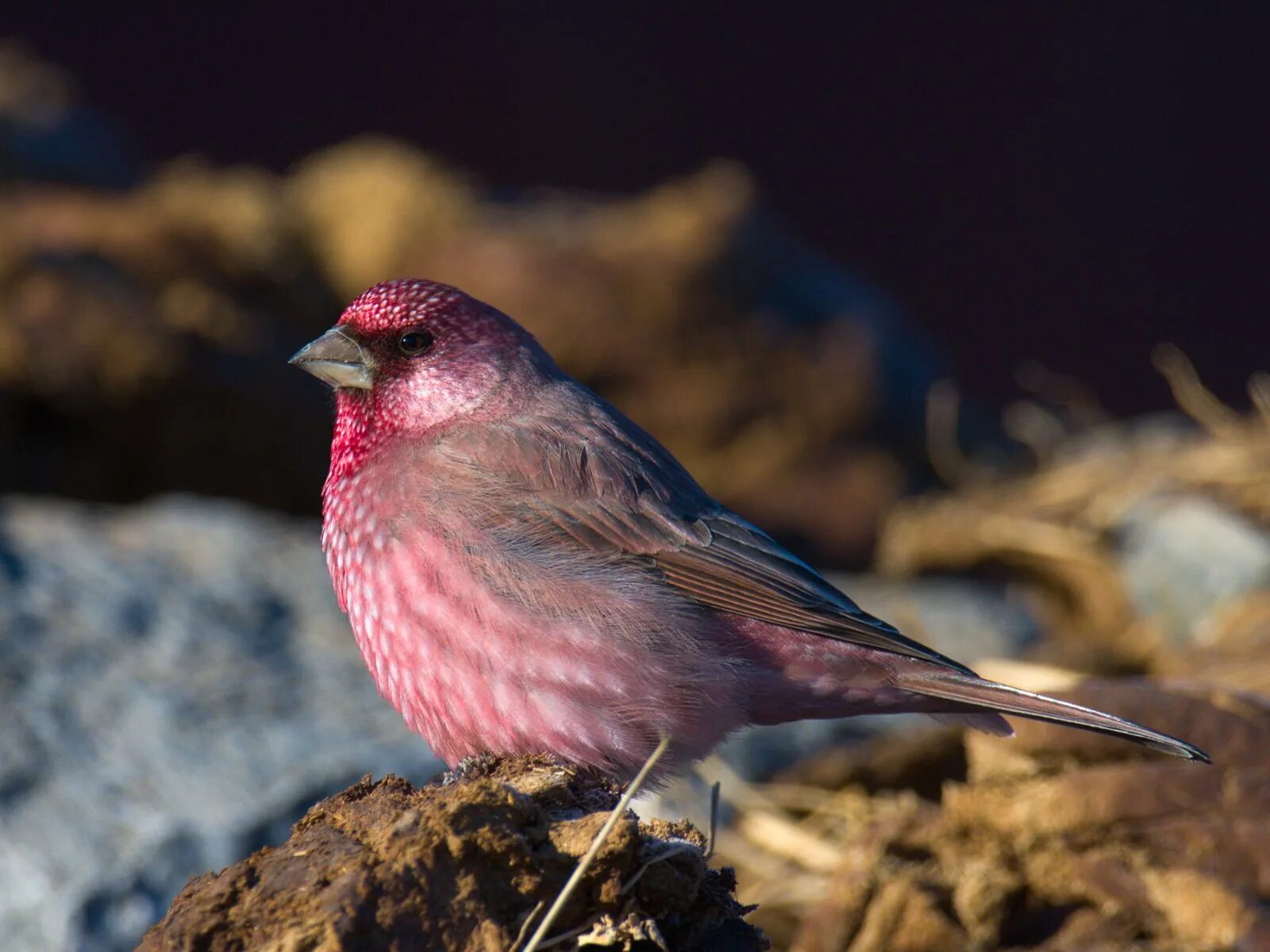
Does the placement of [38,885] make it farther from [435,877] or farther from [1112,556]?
[1112,556]

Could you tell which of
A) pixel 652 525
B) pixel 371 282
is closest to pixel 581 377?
pixel 371 282

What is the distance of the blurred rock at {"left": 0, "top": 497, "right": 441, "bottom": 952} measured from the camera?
3.22m

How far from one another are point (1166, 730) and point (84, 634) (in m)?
3.03

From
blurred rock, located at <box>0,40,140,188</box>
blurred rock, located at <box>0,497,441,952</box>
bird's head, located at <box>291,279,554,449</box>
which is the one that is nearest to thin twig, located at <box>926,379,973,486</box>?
blurred rock, located at <box>0,497,441,952</box>

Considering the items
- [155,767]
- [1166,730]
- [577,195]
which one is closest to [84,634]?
[155,767]

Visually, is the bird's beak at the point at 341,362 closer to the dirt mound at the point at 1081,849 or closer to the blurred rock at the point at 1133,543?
the dirt mound at the point at 1081,849

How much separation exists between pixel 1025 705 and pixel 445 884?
1232mm

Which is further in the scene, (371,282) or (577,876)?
(371,282)

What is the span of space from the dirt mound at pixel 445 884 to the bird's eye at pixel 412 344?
4.10 feet

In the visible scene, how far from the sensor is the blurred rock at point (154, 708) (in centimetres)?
322

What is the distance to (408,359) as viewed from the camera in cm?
322

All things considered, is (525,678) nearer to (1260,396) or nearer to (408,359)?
(408,359)

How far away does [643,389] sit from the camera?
707cm

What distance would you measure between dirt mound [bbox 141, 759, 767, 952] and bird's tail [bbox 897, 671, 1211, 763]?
29.5 inches
